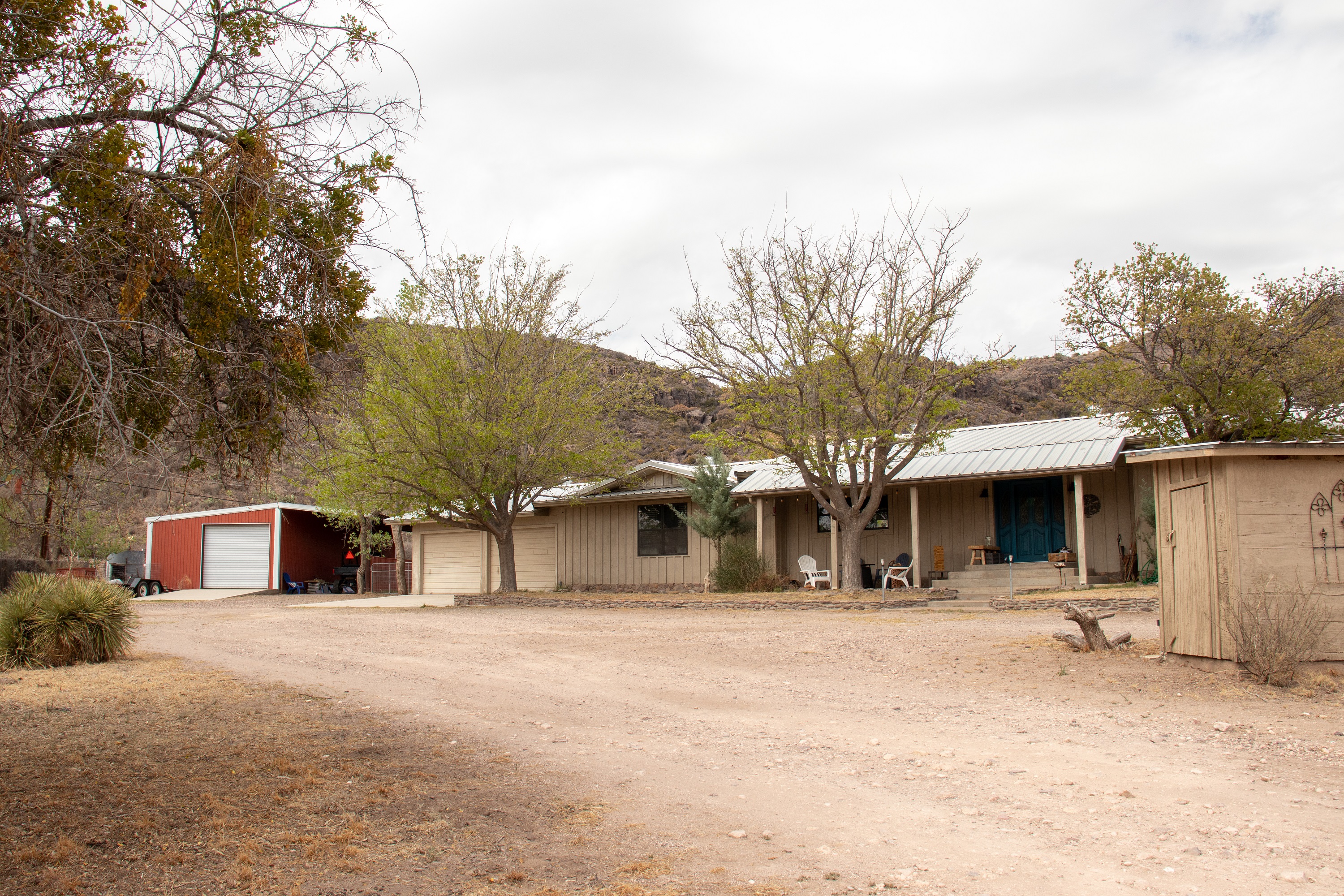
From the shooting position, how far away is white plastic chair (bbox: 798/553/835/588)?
20656 mm

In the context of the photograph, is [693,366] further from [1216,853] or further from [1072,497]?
[1216,853]

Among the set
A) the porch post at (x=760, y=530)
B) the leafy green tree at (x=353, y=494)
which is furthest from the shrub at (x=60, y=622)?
the porch post at (x=760, y=530)

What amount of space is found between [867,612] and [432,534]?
1552 cm

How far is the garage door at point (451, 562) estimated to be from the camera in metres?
27.3

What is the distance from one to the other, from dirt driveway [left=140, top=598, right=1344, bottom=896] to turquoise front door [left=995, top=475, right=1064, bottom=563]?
8349 mm

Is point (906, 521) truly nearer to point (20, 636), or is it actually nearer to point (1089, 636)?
point (1089, 636)

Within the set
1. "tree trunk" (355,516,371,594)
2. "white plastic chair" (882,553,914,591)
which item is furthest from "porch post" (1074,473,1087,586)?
"tree trunk" (355,516,371,594)

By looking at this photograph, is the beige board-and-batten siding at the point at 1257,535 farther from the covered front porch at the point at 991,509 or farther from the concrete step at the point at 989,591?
the concrete step at the point at 989,591

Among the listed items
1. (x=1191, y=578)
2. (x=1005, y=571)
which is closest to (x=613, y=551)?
(x=1005, y=571)

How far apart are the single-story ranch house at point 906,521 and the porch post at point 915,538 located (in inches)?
2.3

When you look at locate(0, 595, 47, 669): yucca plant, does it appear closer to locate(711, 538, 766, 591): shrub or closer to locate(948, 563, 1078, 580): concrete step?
locate(711, 538, 766, 591): shrub

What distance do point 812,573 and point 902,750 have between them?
14950mm

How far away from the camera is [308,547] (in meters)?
35.2

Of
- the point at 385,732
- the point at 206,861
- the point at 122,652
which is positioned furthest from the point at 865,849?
the point at 122,652
